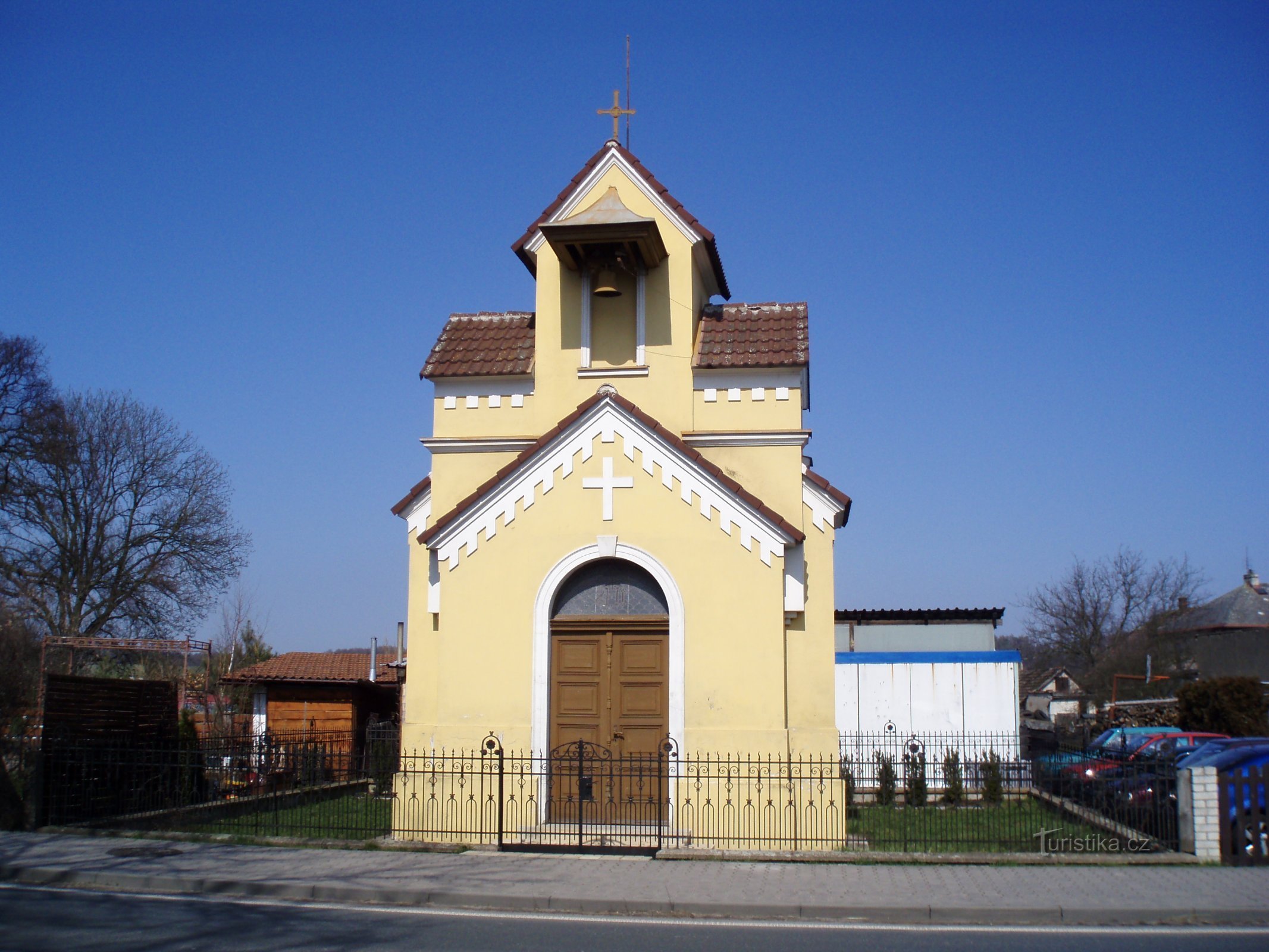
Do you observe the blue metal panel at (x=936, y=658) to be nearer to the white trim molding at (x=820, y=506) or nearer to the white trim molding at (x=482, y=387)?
the white trim molding at (x=820, y=506)

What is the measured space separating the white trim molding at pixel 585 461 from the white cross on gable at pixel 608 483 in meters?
0.25

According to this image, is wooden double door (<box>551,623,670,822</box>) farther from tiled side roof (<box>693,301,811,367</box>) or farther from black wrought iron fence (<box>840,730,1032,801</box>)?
black wrought iron fence (<box>840,730,1032,801</box>)

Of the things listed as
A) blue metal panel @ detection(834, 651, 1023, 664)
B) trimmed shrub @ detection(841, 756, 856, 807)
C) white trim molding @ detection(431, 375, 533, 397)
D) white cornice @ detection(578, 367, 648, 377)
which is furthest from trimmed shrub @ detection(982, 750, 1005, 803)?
white trim molding @ detection(431, 375, 533, 397)

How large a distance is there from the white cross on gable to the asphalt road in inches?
236

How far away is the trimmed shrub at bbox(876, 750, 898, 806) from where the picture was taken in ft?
64.0

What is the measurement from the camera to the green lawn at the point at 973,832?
1397 cm

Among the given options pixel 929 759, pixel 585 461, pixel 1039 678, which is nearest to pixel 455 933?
pixel 585 461

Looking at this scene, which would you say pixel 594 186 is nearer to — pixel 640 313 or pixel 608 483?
pixel 640 313

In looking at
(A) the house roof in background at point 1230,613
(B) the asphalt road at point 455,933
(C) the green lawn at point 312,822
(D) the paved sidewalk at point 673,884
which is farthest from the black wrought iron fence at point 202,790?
(A) the house roof in background at point 1230,613

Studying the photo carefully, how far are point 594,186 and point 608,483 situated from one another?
5164 mm

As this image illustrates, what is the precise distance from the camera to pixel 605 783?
15156 mm

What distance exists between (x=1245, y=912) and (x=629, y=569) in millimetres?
8295

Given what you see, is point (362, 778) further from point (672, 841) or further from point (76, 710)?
point (672, 841)

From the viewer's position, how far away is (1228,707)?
32.2 metres
